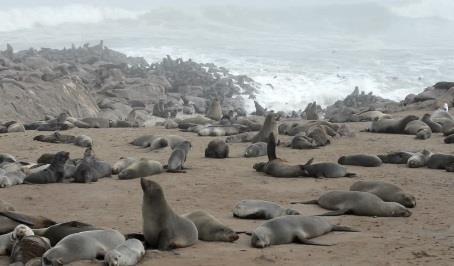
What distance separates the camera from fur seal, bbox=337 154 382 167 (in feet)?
30.8

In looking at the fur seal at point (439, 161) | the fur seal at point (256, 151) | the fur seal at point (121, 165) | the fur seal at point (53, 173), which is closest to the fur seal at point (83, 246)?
the fur seal at point (53, 173)

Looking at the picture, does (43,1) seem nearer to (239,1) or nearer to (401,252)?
(239,1)

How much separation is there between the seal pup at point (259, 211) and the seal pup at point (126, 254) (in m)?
1.67

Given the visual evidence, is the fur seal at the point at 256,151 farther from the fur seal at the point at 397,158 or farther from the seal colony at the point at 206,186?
the fur seal at the point at 397,158

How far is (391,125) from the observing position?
41.9ft

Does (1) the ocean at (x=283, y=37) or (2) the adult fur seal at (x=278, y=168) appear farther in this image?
(1) the ocean at (x=283, y=37)

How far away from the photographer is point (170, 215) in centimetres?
513

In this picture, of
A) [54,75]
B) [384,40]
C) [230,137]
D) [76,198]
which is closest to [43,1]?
[384,40]

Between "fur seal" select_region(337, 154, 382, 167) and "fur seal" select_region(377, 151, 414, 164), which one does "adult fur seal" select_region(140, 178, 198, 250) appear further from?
"fur seal" select_region(377, 151, 414, 164)

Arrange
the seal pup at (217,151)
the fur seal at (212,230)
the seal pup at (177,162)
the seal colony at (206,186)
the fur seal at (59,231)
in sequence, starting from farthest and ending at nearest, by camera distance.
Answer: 1. the seal pup at (217,151)
2. the seal pup at (177,162)
3. the fur seal at (212,230)
4. the seal colony at (206,186)
5. the fur seal at (59,231)

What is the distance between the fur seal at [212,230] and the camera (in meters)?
5.37

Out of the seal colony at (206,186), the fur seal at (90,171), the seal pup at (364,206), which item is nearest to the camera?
the seal colony at (206,186)

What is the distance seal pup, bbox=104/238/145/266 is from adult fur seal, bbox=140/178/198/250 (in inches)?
9.4

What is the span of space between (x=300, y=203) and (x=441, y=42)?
4826cm
